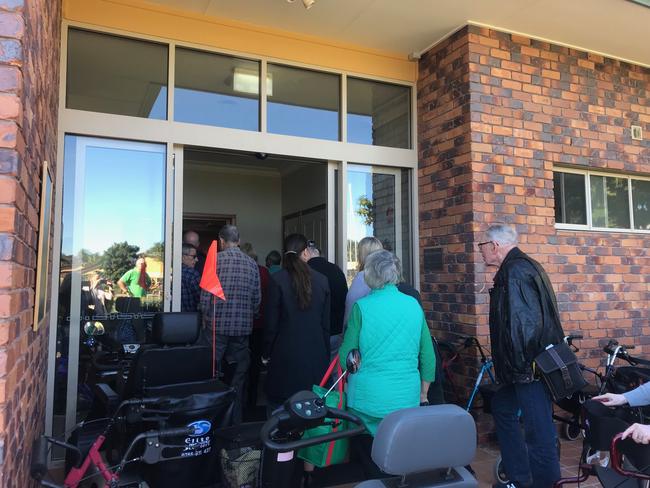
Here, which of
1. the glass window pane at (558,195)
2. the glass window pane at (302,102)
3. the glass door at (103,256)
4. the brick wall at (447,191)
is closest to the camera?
the glass door at (103,256)

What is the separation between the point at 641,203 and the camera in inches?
226

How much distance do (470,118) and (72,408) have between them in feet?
13.7

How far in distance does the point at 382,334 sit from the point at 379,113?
3336 mm

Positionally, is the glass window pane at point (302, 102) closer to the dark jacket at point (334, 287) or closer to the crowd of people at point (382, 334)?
the crowd of people at point (382, 334)

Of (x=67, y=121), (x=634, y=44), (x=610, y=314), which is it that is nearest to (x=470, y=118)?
(x=634, y=44)

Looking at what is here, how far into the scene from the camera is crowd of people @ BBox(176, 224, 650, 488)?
265 centimetres

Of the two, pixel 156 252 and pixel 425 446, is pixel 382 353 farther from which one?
pixel 156 252

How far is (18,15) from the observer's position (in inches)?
68.1

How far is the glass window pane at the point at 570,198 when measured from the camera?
16.9ft

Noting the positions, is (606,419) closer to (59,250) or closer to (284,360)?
(284,360)

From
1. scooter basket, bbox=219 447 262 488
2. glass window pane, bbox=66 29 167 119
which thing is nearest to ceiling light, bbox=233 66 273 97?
glass window pane, bbox=66 29 167 119

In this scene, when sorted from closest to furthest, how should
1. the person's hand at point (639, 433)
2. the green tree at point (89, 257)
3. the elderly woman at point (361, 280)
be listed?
the person's hand at point (639, 433), the elderly woman at point (361, 280), the green tree at point (89, 257)

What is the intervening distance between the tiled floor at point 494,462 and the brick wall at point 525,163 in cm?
92

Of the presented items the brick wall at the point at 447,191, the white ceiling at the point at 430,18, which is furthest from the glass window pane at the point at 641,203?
the brick wall at the point at 447,191
